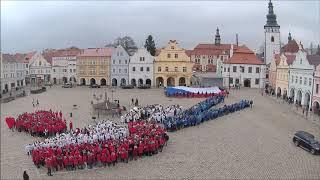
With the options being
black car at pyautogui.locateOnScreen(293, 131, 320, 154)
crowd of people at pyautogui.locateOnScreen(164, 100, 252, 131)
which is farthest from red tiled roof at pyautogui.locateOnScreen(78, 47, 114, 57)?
black car at pyautogui.locateOnScreen(293, 131, 320, 154)

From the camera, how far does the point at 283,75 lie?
1839 inches

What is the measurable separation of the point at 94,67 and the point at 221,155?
151 feet

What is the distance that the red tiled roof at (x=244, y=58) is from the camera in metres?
58.5

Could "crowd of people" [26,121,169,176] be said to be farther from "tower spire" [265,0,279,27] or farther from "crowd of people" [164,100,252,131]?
"tower spire" [265,0,279,27]

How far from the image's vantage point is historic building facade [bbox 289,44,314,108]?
3769 centimetres

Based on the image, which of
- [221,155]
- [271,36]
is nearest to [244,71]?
[271,36]

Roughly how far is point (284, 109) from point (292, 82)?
732 centimetres

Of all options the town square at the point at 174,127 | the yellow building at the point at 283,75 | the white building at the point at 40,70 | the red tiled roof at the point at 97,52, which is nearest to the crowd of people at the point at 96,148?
the town square at the point at 174,127

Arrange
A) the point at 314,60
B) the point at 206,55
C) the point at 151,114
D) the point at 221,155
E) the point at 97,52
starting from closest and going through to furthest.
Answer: the point at 221,155
the point at 151,114
the point at 314,60
the point at 97,52
the point at 206,55

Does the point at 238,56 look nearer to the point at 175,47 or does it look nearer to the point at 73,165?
the point at 175,47

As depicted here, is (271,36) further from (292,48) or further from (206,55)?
(206,55)

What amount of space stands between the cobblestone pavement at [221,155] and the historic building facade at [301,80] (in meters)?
6.19

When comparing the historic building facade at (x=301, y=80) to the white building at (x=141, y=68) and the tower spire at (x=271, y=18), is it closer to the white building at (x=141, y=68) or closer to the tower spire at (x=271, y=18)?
the tower spire at (x=271, y=18)

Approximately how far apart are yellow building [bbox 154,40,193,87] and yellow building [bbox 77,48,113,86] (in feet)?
28.2
